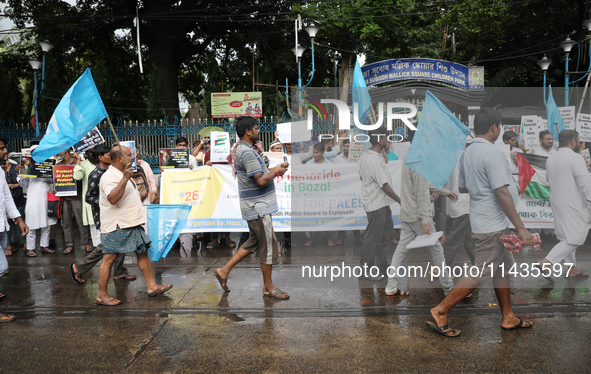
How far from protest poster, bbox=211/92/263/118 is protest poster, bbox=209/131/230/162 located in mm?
10274

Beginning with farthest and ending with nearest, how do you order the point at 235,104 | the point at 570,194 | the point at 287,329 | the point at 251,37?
the point at 251,37, the point at 235,104, the point at 570,194, the point at 287,329

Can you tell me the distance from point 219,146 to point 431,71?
547 centimetres

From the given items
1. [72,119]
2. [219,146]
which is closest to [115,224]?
[72,119]

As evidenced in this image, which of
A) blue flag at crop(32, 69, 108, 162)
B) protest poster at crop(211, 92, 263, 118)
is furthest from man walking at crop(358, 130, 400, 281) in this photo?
protest poster at crop(211, 92, 263, 118)

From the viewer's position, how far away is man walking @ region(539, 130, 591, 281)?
5062 mm

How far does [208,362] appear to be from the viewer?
147 inches

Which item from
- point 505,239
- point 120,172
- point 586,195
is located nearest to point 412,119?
point 505,239

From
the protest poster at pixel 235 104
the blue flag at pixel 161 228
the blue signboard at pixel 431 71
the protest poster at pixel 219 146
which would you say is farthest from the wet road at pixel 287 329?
the protest poster at pixel 235 104

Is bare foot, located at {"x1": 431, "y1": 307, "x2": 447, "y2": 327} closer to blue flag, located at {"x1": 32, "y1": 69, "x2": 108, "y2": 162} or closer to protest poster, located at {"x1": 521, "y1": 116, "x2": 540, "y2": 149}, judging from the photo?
protest poster, located at {"x1": 521, "y1": 116, "x2": 540, "y2": 149}

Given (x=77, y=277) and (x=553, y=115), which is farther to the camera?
(x=77, y=277)

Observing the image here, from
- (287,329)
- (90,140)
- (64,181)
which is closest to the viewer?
(287,329)

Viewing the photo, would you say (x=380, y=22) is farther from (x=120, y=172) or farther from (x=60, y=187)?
(x=120, y=172)

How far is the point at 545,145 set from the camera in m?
5.70

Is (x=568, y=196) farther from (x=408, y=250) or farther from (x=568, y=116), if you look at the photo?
(x=408, y=250)
